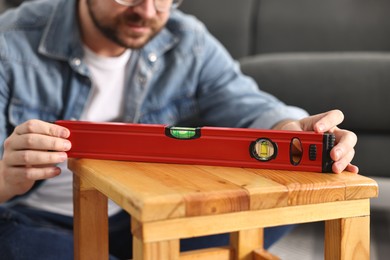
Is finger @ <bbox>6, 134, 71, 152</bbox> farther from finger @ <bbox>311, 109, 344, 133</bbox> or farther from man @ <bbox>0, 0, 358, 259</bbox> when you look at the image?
finger @ <bbox>311, 109, 344, 133</bbox>

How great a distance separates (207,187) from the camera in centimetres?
58

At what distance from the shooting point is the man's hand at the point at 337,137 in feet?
2.18

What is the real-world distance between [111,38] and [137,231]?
541 millimetres

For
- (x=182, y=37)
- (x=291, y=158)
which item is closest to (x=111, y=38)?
(x=182, y=37)

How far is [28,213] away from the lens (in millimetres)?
990

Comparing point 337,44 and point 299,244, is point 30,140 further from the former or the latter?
point 337,44

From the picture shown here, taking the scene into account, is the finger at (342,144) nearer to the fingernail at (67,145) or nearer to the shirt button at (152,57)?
the fingernail at (67,145)

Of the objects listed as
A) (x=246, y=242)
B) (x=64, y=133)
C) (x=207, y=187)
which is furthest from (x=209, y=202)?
(x=246, y=242)

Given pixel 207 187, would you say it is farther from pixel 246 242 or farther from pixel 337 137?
pixel 246 242

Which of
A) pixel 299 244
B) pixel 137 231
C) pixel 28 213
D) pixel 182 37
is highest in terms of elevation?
pixel 182 37

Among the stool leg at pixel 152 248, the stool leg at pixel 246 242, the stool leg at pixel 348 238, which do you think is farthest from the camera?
the stool leg at pixel 246 242

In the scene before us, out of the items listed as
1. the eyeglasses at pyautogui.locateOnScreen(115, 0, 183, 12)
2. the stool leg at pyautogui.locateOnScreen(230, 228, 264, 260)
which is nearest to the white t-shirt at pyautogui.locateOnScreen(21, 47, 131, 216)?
the eyeglasses at pyautogui.locateOnScreen(115, 0, 183, 12)

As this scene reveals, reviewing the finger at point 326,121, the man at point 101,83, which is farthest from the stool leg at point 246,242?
the finger at point 326,121

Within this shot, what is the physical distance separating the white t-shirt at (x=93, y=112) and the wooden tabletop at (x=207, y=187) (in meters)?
0.34
